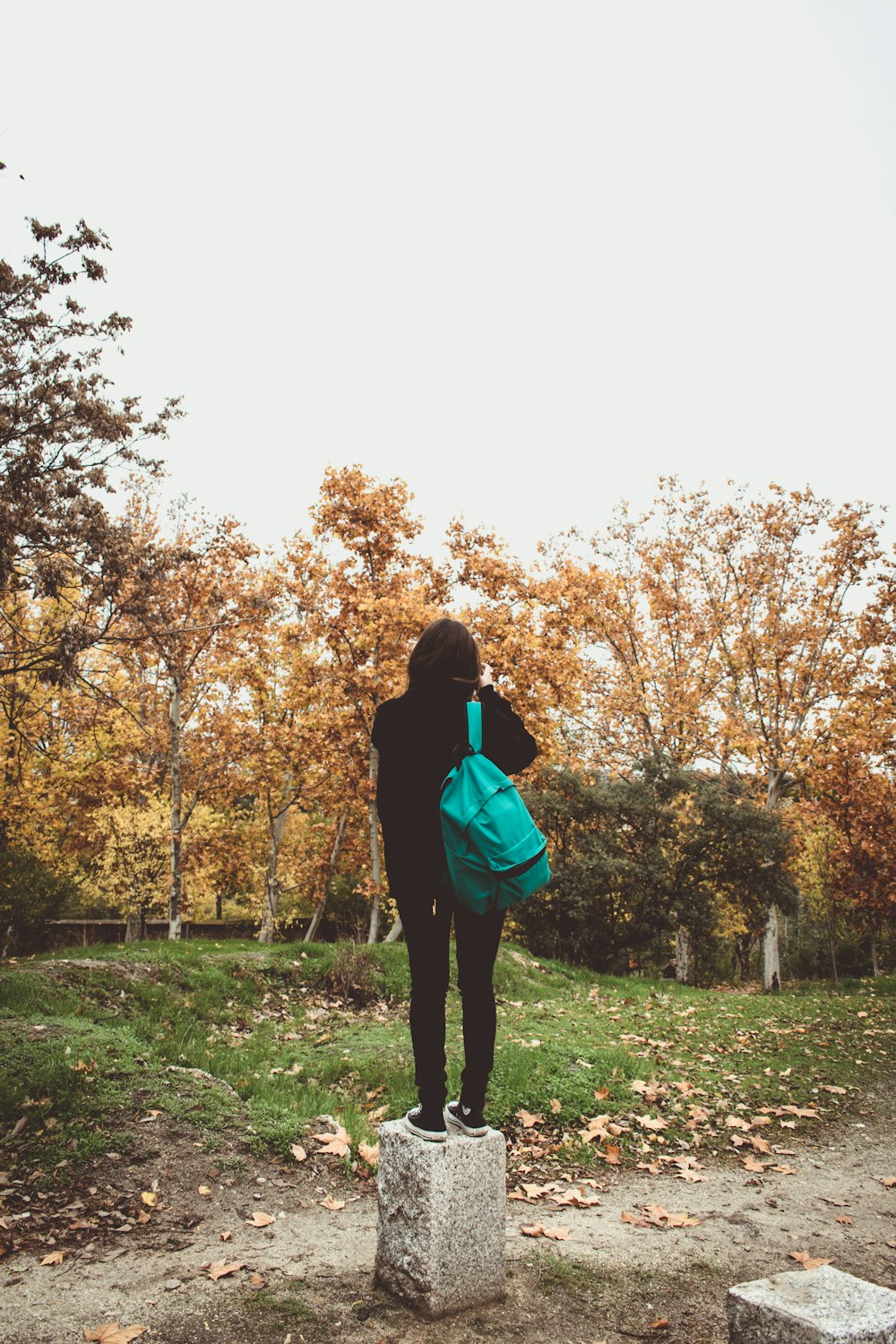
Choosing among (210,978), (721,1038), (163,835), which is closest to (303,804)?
(163,835)

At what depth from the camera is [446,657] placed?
10.9 feet

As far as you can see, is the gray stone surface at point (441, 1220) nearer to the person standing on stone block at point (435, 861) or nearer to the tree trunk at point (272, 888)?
the person standing on stone block at point (435, 861)

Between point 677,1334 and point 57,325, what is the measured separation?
880 centimetres

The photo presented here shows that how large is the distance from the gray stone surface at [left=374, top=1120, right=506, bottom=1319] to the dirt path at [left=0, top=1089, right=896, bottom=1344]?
9 cm

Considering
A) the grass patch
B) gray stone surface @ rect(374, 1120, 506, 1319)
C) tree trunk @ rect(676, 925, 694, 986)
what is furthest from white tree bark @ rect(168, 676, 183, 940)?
gray stone surface @ rect(374, 1120, 506, 1319)

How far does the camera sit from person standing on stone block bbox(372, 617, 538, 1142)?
3143 mm

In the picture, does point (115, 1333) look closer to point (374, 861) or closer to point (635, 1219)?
point (635, 1219)

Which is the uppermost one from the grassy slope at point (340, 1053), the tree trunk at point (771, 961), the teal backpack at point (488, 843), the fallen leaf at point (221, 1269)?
the teal backpack at point (488, 843)

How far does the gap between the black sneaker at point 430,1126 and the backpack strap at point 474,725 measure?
1.43 m

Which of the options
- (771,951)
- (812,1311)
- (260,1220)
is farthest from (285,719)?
(812,1311)

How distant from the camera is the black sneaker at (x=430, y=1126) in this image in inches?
122

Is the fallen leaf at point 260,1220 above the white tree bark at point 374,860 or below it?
below

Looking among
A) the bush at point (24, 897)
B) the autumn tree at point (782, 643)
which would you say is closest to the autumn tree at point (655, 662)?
the autumn tree at point (782, 643)

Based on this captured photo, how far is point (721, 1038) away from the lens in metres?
9.15
